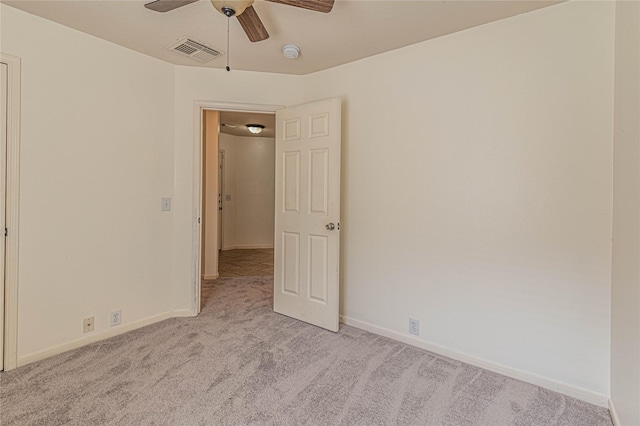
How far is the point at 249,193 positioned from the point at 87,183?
4.60 metres

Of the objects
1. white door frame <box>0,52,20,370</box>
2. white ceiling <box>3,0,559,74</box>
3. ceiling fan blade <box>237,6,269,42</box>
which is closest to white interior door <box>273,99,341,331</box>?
white ceiling <box>3,0,559,74</box>

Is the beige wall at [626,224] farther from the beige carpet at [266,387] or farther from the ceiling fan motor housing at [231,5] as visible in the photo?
the ceiling fan motor housing at [231,5]

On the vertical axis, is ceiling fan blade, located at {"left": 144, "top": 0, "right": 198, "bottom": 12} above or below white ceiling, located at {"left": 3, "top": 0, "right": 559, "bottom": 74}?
below

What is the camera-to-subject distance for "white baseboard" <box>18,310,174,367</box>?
2120 mm

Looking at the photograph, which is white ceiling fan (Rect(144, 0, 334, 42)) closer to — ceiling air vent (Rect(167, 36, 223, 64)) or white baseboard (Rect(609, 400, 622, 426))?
ceiling air vent (Rect(167, 36, 223, 64))

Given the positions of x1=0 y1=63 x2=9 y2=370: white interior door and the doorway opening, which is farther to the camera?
the doorway opening

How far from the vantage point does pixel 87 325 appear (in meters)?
2.41

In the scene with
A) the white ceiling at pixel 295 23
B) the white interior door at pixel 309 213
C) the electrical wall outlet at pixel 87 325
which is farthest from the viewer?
the white interior door at pixel 309 213

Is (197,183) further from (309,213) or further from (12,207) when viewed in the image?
(12,207)

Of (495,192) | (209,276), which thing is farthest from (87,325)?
(495,192)

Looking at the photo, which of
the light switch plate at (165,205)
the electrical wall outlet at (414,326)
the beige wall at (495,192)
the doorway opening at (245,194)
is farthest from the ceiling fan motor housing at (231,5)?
the doorway opening at (245,194)

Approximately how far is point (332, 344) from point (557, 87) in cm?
234

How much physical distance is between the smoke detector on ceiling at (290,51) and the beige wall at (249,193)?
14.6ft

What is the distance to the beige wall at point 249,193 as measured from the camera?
268 inches
